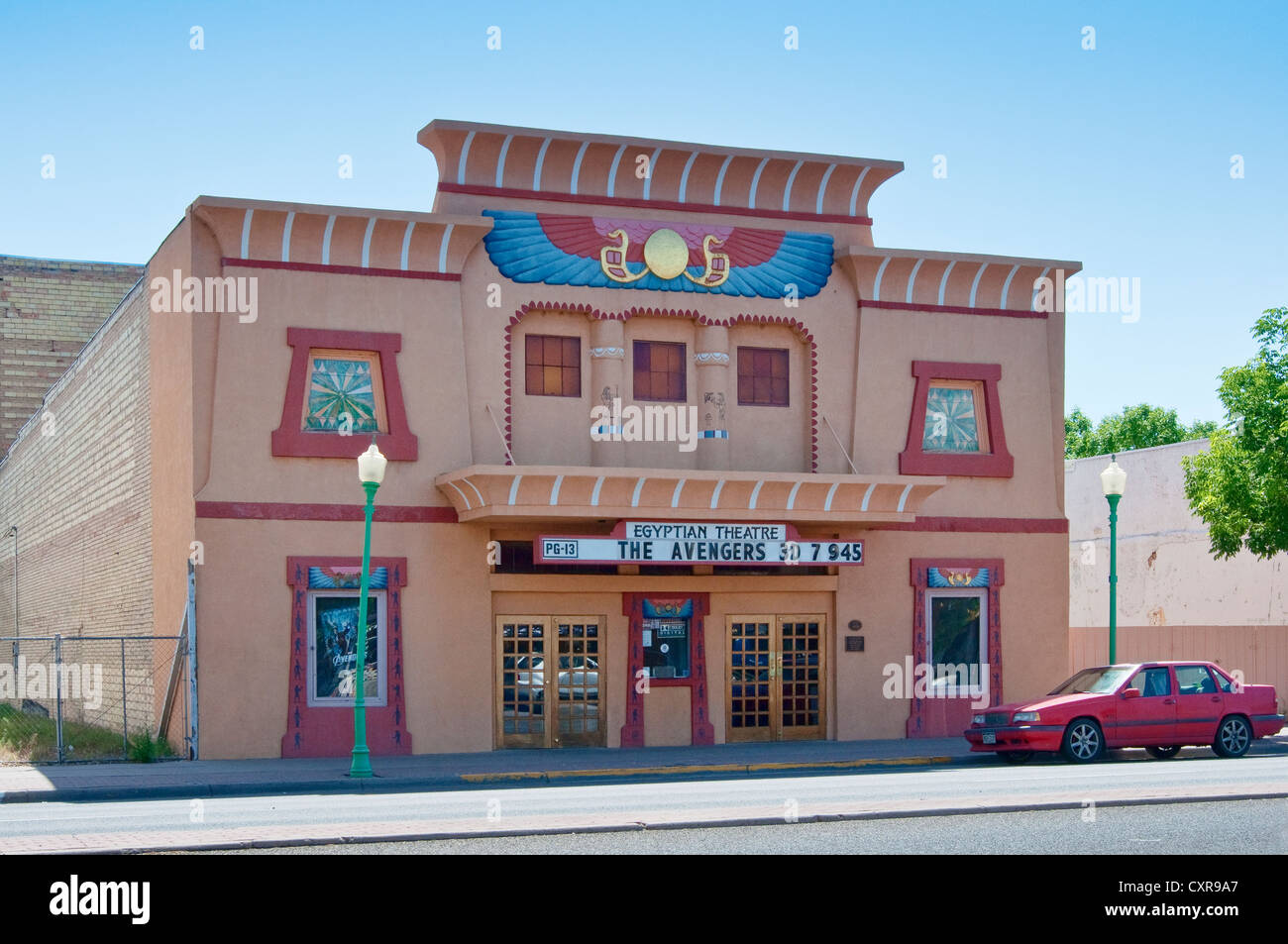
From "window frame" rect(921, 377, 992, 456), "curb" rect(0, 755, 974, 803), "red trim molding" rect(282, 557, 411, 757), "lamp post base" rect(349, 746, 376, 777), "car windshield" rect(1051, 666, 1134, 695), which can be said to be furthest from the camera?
"window frame" rect(921, 377, 992, 456)

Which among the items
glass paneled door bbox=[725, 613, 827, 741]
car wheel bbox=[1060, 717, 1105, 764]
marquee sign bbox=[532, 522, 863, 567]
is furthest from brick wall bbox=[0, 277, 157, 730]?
car wheel bbox=[1060, 717, 1105, 764]

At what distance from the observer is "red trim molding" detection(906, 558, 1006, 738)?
90.3 ft

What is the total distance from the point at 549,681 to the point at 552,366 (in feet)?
16.6

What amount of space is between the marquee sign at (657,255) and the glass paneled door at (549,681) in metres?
5.57

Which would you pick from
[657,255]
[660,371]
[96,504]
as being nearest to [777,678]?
[660,371]

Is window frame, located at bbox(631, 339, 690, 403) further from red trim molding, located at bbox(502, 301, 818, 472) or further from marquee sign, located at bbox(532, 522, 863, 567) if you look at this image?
marquee sign, located at bbox(532, 522, 863, 567)

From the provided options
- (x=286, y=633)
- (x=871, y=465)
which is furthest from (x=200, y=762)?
(x=871, y=465)

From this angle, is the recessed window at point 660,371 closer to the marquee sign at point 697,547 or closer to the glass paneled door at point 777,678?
the marquee sign at point 697,547

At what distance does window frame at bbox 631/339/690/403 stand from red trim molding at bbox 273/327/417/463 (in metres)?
3.87

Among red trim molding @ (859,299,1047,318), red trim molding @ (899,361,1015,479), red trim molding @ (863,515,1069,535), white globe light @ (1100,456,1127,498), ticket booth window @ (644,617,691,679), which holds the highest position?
red trim molding @ (859,299,1047,318)

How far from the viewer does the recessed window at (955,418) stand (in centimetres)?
2812

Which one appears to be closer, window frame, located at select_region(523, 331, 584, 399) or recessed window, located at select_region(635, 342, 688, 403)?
window frame, located at select_region(523, 331, 584, 399)

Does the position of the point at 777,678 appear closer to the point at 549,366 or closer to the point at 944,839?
the point at 549,366

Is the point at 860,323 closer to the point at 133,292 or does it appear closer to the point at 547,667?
the point at 547,667
